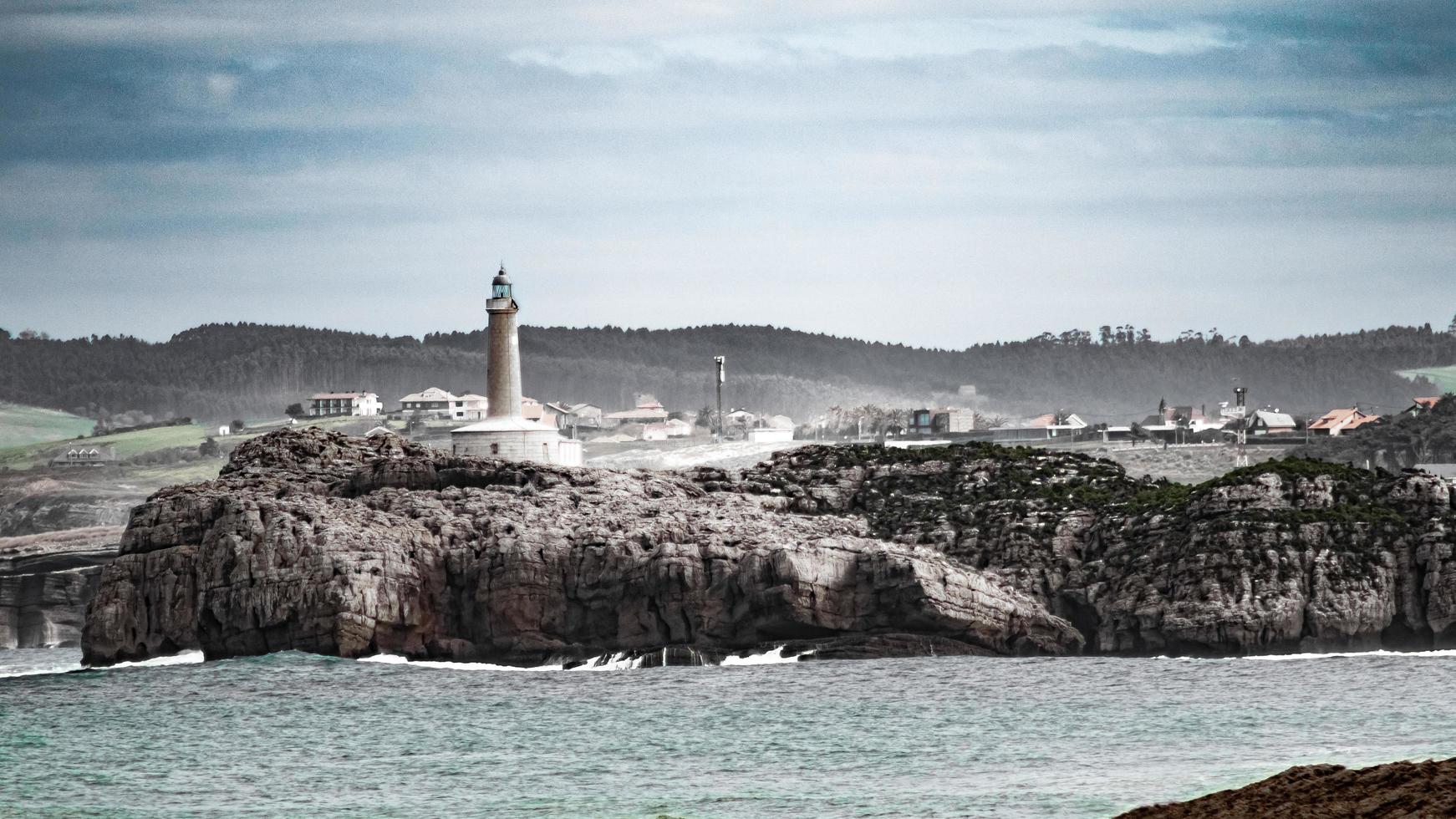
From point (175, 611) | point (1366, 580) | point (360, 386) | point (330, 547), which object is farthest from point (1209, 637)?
point (360, 386)

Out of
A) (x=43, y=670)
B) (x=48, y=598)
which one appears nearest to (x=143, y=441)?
(x=48, y=598)

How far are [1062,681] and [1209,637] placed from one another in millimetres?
7147

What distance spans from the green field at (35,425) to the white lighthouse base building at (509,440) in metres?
91.7

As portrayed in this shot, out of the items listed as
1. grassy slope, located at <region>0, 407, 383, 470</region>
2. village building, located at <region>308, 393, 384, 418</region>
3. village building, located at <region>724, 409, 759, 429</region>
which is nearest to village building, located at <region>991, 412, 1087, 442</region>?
village building, located at <region>724, 409, 759, 429</region>

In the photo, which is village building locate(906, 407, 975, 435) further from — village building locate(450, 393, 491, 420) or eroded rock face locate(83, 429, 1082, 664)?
eroded rock face locate(83, 429, 1082, 664)

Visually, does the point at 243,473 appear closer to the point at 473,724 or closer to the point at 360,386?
the point at 473,724

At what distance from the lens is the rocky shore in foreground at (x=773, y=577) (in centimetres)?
5616

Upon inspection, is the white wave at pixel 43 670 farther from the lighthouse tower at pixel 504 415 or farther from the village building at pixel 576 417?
the village building at pixel 576 417

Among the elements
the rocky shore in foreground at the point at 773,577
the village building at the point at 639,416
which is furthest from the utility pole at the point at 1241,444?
the village building at the point at 639,416

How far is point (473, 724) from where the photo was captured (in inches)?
1811

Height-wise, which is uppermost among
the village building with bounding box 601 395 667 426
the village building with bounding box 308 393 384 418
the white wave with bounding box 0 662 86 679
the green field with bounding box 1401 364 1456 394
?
the green field with bounding box 1401 364 1456 394

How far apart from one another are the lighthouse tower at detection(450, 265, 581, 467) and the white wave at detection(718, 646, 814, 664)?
21182 millimetres

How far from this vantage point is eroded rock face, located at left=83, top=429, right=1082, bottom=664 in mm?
57375

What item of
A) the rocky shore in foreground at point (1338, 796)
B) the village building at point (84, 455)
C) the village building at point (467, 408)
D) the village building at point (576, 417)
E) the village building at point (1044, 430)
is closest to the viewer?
the rocky shore in foreground at point (1338, 796)
